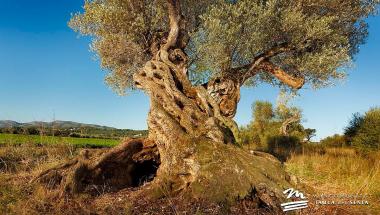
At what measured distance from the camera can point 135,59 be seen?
2108 centimetres

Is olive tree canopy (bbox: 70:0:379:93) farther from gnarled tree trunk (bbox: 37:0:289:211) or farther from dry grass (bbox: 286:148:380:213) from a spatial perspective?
dry grass (bbox: 286:148:380:213)

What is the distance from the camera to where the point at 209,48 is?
58.5 feet

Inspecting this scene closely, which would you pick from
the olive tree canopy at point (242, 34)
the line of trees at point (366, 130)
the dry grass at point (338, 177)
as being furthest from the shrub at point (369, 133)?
the dry grass at point (338, 177)

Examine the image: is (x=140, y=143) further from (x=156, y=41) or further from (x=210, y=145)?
(x=156, y=41)

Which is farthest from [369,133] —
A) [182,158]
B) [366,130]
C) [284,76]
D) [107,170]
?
[107,170]

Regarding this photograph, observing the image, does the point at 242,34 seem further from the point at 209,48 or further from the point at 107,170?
the point at 107,170

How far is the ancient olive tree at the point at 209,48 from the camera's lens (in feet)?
43.9

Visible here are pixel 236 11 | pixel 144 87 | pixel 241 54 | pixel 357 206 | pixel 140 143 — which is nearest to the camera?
pixel 357 206

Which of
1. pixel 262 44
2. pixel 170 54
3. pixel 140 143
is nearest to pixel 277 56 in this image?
pixel 262 44

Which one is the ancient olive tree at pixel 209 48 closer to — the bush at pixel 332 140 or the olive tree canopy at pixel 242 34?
the olive tree canopy at pixel 242 34

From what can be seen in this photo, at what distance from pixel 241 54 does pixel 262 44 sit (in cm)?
114

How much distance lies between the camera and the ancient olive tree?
1337 cm

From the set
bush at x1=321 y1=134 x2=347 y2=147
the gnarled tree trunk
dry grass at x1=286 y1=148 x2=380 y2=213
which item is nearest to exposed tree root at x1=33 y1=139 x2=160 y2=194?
the gnarled tree trunk

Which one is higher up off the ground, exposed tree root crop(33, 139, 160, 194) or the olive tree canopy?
the olive tree canopy
